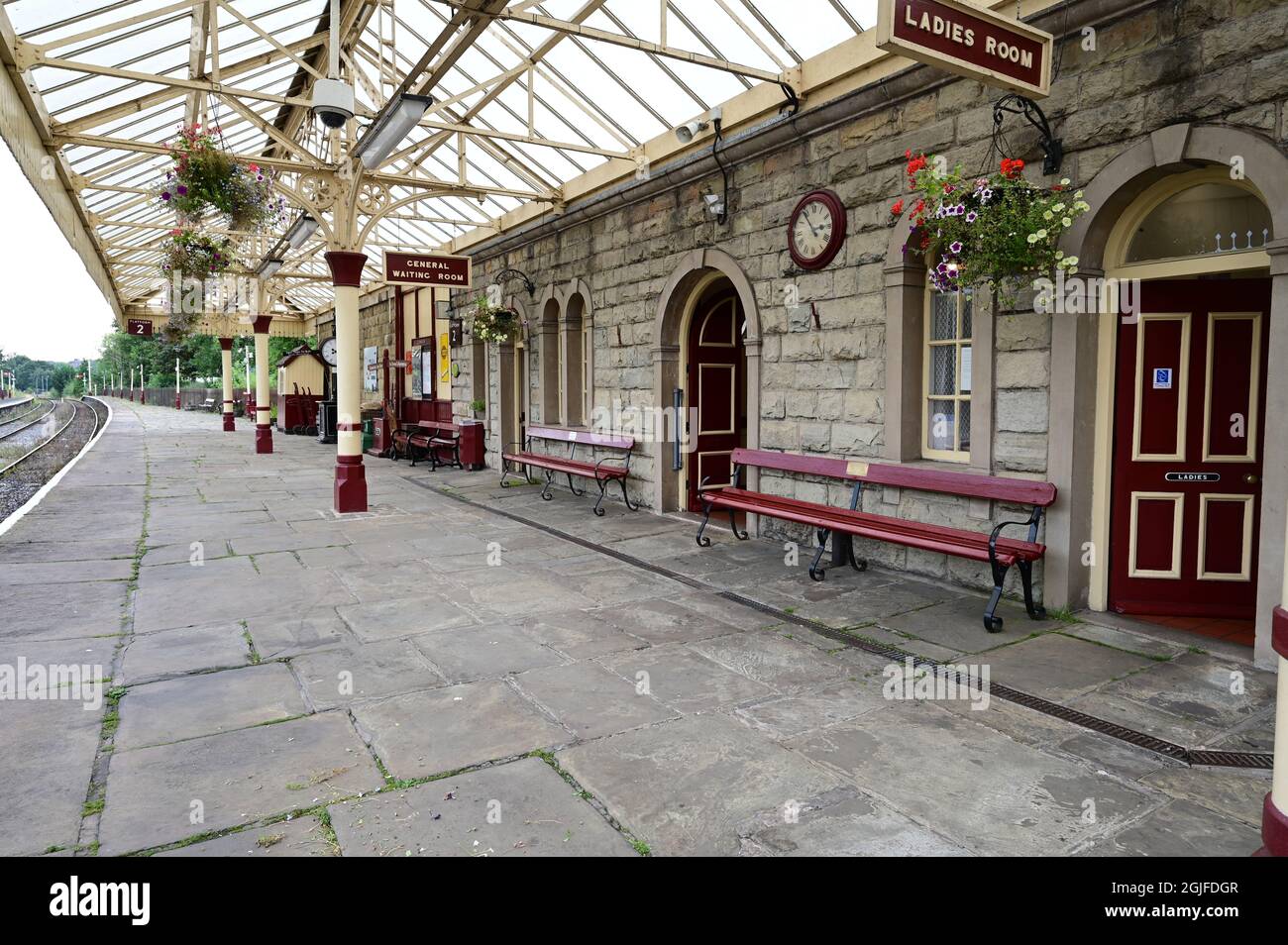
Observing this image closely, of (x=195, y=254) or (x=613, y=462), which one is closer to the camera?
(x=613, y=462)

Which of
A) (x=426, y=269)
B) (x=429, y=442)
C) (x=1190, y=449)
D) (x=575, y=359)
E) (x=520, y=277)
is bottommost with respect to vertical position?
(x=429, y=442)

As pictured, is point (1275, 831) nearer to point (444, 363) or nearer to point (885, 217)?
point (885, 217)

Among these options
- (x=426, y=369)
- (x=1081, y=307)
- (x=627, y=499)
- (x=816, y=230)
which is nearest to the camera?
(x=1081, y=307)

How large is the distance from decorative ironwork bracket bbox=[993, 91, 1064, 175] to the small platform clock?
1544 mm

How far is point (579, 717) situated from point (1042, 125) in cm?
457

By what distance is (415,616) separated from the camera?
5176 millimetres

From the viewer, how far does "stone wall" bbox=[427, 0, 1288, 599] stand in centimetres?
431

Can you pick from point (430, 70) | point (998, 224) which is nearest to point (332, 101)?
point (430, 70)

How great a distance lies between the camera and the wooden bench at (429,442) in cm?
1426

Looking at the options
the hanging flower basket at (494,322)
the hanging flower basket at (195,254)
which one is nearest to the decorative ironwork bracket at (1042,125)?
the hanging flower basket at (494,322)

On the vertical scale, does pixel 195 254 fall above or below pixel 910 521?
above

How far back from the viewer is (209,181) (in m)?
7.73

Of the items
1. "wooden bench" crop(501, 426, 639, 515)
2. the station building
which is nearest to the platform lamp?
"wooden bench" crop(501, 426, 639, 515)
